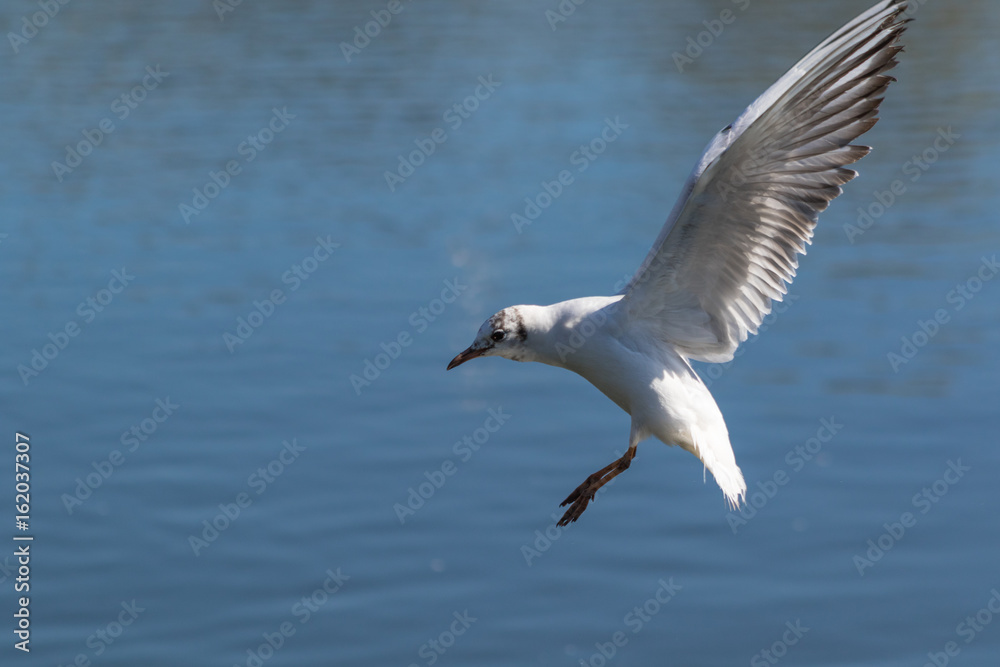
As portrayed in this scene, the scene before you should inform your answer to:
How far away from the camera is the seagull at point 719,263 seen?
315 inches

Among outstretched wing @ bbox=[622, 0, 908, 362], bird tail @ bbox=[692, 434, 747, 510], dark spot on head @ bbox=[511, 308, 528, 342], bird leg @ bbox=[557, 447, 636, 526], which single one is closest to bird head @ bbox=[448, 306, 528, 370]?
dark spot on head @ bbox=[511, 308, 528, 342]

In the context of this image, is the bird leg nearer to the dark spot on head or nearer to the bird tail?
the bird tail

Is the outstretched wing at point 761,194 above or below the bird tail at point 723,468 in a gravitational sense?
above

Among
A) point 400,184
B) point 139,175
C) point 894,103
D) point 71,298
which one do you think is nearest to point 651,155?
point 400,184

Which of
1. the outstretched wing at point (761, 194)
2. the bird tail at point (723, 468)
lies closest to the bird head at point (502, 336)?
the outstretched wing at point (761, 194)

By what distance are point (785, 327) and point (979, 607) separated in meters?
6.37

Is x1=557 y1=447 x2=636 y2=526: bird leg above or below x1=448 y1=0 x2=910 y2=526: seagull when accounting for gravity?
below

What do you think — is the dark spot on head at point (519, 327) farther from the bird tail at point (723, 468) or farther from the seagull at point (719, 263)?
the bird tail at point (723, 468)

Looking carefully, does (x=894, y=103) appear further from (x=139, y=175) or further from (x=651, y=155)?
(x=139, y=175)

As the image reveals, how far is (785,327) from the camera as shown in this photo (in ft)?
76.6

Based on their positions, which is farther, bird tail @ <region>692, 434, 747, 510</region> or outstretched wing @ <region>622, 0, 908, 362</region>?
bird tail @ <region>692, 434, 747, 510</region>

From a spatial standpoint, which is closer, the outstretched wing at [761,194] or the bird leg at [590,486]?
the outstretched wing at [761,194]

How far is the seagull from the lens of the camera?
801 centimetres

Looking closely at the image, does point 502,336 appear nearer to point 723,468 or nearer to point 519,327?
point 519,327
